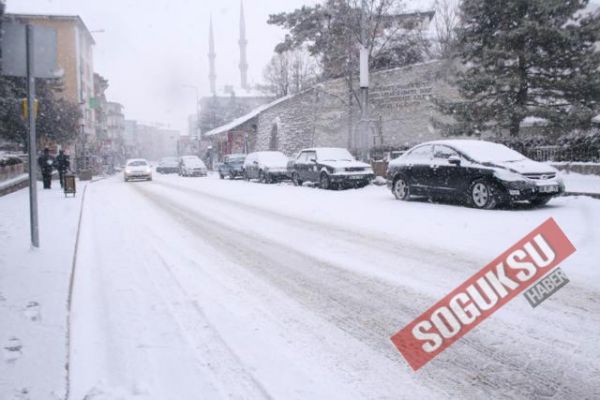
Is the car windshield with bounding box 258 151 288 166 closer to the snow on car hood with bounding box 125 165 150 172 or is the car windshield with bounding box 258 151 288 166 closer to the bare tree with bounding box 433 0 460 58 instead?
the snow on car hood with bounding box 125 165 150 172

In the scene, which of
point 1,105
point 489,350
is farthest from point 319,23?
point 489,350

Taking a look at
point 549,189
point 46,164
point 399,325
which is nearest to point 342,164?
point 549,189

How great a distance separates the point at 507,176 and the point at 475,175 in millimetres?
785

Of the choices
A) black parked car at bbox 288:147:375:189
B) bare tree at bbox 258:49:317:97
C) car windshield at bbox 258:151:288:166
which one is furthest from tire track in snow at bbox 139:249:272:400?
bare tree at bbox 258:49:317:97

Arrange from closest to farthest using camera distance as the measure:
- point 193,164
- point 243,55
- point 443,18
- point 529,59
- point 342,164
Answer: point 529,59 → point 342,164 → point 193,164 → point 443,18 → point 243,55

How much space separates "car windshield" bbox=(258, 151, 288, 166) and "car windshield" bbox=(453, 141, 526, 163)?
1288cm

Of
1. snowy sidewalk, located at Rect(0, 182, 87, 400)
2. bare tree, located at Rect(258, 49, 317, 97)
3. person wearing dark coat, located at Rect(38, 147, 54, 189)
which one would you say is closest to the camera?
snowy sidewalk, located at Rect(0, 182, 87, 400)

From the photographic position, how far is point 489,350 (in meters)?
3.40

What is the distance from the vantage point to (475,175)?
433 inches

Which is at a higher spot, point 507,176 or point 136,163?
point 136,163

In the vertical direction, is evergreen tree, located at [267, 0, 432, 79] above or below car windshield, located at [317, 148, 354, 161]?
above

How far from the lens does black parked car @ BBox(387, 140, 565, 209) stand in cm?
1034

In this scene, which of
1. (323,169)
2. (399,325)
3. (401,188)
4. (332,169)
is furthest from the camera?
(323,169)

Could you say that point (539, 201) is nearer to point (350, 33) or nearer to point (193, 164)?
point (350, 33)
